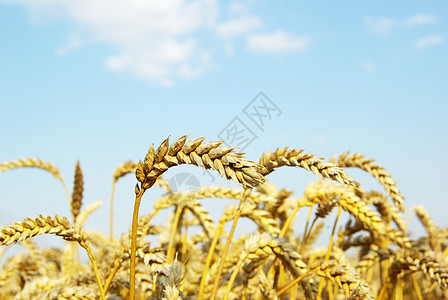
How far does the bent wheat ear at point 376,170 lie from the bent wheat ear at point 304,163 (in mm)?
1203

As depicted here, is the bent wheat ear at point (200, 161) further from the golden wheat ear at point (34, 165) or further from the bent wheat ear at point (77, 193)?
the golden wheat ear at point (34, 165)

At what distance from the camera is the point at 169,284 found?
171 cm

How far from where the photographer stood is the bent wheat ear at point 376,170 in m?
2.94

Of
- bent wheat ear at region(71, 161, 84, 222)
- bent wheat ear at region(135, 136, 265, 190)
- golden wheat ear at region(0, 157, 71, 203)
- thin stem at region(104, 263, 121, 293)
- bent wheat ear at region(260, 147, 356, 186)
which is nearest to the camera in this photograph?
bent wheat ear at region(135, 136, 265, 190)

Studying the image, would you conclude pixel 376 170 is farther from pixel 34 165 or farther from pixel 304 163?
pixel 34 165

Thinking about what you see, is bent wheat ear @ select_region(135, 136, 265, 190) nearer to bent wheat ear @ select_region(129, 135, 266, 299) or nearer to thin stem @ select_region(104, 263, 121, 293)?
bent wheat ear @ select_region(129, 135, 266, 299)

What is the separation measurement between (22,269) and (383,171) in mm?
3127

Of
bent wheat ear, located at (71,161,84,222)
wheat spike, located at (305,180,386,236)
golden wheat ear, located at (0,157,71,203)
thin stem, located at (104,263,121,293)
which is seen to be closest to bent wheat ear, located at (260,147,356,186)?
thin stem, located at (104,263,121,293)

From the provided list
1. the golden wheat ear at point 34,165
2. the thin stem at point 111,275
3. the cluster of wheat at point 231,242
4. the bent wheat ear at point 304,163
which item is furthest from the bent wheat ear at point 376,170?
the golden wheat ear at point 34,165

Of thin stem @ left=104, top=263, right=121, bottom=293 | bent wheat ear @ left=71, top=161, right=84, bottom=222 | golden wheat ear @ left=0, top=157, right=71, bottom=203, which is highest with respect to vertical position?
golden wheat ear @ left=0, top=157, right=71, bottom=203

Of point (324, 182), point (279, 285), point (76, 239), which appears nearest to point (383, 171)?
point (324, 182)

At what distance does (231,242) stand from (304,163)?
181cm

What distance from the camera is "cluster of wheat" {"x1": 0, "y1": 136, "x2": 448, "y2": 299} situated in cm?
146

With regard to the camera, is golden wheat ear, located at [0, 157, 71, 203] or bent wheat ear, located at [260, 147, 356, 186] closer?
bent wheat ear, located at [260, 147, 356, 186]
